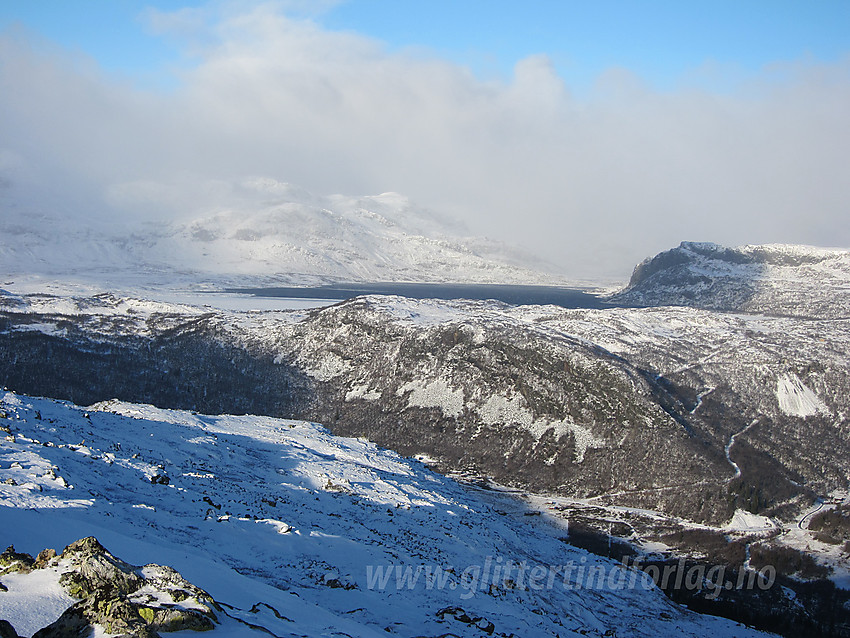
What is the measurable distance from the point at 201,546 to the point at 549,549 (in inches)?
1692

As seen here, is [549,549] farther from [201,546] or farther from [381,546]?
[201,546]

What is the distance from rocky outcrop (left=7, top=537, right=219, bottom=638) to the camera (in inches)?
534

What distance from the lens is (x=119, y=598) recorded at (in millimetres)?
14664

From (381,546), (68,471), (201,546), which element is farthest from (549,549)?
(68,471)

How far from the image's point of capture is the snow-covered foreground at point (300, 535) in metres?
24.7

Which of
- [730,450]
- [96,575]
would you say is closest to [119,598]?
[96,575]

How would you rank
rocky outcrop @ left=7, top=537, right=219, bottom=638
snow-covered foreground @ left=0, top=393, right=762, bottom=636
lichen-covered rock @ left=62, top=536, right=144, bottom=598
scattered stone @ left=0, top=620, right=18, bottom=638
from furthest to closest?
snow-covered foreground @ left=0, top=393, right=762, bottom=636 < lichen-covered rock @ left=62, top=536, right=144, bottom=598 < rocky outcrop @ left=7, top=537, right=219, bottom=638 < scattered stone @ left=0, top=620, right=18, bottom=638

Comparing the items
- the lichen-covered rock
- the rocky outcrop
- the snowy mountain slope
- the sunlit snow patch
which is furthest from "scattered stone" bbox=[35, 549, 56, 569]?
the sunlit snow patch

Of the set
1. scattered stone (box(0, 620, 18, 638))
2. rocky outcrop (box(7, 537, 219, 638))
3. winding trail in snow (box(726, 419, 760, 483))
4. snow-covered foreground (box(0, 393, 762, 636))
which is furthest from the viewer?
winding trail in snow (box(726, 419, 760, 483))

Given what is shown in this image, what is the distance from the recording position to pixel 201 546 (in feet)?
103

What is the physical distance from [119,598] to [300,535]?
23.8 metres

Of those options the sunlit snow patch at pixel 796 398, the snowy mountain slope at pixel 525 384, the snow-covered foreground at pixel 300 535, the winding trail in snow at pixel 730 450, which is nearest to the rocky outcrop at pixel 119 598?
the snow-covered foreground at pixel 300 535

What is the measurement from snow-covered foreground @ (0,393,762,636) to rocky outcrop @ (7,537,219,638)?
826 mm

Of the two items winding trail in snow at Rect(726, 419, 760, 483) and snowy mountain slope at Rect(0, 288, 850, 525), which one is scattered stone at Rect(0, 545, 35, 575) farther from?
winding trail in snow at Rect(726, 419, 760, 483)
